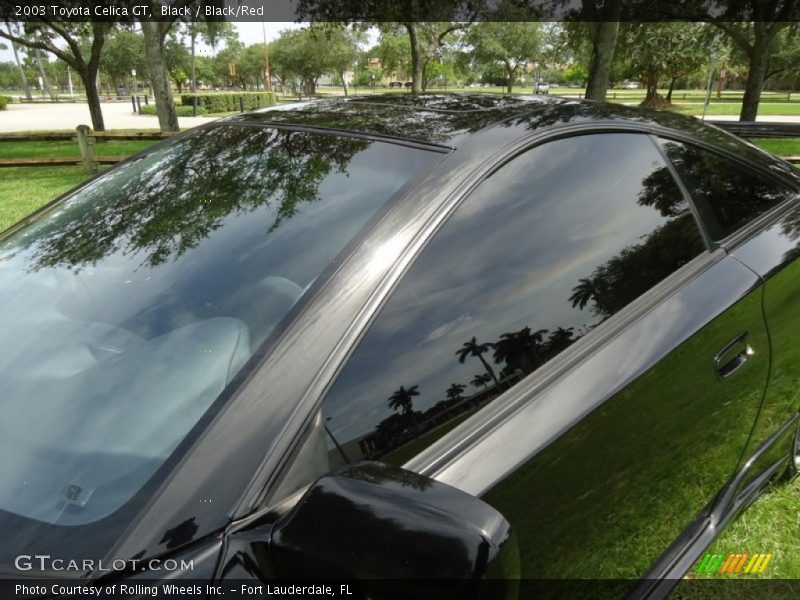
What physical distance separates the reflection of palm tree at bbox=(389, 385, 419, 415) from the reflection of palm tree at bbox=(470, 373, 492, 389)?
146 millimetres

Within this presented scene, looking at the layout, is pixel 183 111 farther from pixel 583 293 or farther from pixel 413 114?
pixel 583 293

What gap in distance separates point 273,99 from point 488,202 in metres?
45.0

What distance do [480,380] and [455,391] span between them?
7 centimetres

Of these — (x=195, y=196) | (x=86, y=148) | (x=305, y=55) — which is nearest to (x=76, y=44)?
(x=86, y=148)

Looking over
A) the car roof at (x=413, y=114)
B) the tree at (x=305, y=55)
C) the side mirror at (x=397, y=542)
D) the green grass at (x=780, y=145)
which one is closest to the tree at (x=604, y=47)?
the green grass at (x=780, y=145)

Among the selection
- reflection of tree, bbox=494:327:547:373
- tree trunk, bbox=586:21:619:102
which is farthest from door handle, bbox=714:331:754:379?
tree trunk, bbox=586:21:619:102

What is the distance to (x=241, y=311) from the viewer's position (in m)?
1.32

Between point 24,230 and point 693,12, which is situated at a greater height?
point 693,12

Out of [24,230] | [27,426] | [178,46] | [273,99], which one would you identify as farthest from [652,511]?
[178,46]

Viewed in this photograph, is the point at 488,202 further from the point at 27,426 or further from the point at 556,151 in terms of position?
the point at 27,426

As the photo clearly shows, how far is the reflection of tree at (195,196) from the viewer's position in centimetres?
155

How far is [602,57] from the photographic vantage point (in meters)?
11.9

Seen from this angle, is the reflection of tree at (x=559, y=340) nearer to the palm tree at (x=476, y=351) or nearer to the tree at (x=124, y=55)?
the palm tree at (x=476, y=351)

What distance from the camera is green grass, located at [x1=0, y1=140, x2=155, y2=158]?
1447 cm
